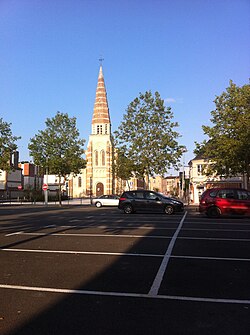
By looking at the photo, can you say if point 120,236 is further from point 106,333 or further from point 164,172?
point 164,172

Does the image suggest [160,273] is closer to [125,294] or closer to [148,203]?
[125,294]

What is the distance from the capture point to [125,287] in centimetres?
545

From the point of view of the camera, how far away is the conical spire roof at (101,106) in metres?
101

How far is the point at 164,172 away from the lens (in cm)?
3706

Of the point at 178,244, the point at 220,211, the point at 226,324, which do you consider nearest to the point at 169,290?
the point at 226,324

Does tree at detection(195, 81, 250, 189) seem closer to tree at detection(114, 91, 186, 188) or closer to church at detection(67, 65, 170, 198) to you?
tree at detection(114, 91, 186, 188)

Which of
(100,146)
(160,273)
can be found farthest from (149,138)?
(100,146)

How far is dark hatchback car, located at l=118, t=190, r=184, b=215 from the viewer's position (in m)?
22.6

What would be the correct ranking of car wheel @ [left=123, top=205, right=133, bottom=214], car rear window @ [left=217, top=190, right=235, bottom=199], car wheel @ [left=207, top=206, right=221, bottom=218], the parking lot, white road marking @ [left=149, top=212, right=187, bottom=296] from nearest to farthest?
1. the parking lot
2. white road marking @ [left=149, top=212, right=187, bottom=296]
3. car rear window @ [left=217, top=190, right=235, bottom=199]
4. car wheel @ [left=207, top=206, right=221, bottom=218]
5. car wheel @ [left=123, top=205, right=133, bottom=214]

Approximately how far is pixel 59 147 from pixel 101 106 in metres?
63.0

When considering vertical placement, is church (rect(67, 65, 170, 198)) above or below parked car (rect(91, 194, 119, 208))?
above

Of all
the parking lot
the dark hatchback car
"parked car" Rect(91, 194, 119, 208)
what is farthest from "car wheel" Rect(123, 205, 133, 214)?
the parking lot

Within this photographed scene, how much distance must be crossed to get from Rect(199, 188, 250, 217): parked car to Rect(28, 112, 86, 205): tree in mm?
22080

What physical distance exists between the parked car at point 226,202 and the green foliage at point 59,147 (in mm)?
22080
